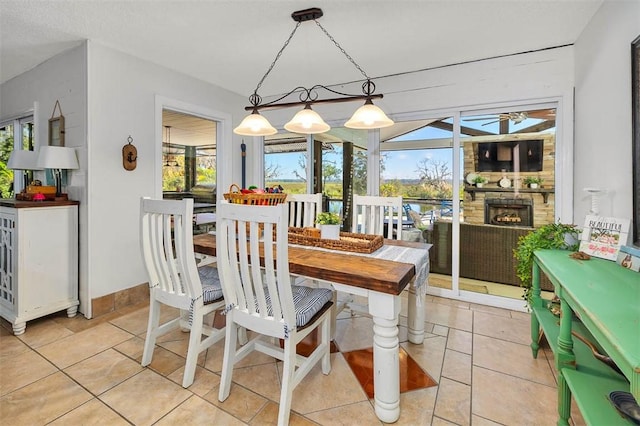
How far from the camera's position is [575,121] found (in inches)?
105

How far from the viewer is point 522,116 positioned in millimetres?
3025

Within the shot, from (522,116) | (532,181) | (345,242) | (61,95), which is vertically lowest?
(345,242)

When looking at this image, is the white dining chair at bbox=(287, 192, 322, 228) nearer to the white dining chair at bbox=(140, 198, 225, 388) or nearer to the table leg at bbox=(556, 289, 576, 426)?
the white dining chair at bbox=(140, 198, 225, 388)

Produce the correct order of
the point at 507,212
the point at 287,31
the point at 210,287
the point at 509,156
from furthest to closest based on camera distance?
the point at 507,212, the point at 509,156, the point at 287,31, the point at 210,287

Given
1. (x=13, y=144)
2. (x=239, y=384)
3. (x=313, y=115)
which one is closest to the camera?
(x=239, y=384)

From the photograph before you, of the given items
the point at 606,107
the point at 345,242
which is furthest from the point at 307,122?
the point at 606,107

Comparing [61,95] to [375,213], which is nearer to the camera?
[375,213]

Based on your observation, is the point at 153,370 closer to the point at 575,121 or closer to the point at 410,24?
the point at 410,24

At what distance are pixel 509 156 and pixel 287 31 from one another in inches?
101

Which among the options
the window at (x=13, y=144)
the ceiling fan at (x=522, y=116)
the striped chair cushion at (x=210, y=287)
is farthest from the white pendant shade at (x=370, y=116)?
the window at (x=13, y=144)

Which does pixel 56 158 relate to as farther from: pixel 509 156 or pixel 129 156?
pixel 509 156

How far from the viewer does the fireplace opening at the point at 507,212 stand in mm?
3219

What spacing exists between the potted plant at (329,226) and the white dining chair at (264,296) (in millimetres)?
515

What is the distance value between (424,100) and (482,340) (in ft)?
7.94
